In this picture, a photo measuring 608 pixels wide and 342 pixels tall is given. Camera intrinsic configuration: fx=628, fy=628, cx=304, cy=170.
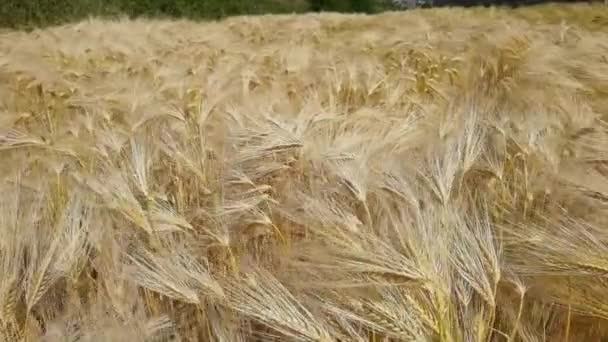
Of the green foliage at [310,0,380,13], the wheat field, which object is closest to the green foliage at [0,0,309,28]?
the green foliage at [310,0,380,13]

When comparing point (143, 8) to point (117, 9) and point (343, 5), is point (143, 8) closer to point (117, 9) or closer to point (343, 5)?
point (117, 9)

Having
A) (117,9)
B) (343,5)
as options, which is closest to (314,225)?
(117,9)

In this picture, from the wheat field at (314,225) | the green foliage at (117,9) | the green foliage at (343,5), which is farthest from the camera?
the green foliage at (343,5)

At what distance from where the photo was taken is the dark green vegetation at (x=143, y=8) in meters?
9.66

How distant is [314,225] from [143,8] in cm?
1377

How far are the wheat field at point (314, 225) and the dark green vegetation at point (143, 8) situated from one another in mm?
9102

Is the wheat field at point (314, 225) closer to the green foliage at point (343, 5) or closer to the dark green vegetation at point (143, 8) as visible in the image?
the dark green vegetation at point (143, 8)

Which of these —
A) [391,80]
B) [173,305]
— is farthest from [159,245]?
[391,80]

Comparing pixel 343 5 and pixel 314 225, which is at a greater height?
pixel 343 5

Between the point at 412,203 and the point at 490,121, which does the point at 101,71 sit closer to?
the point at 490,121

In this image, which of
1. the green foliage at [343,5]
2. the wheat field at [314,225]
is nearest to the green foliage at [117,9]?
the green foliage at [343,5]

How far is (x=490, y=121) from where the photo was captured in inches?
49.1

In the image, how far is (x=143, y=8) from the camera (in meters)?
13.7

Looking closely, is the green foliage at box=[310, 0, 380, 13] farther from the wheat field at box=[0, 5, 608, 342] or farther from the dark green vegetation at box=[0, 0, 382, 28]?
the wheat field at box=[0, 5, 608, 342]
